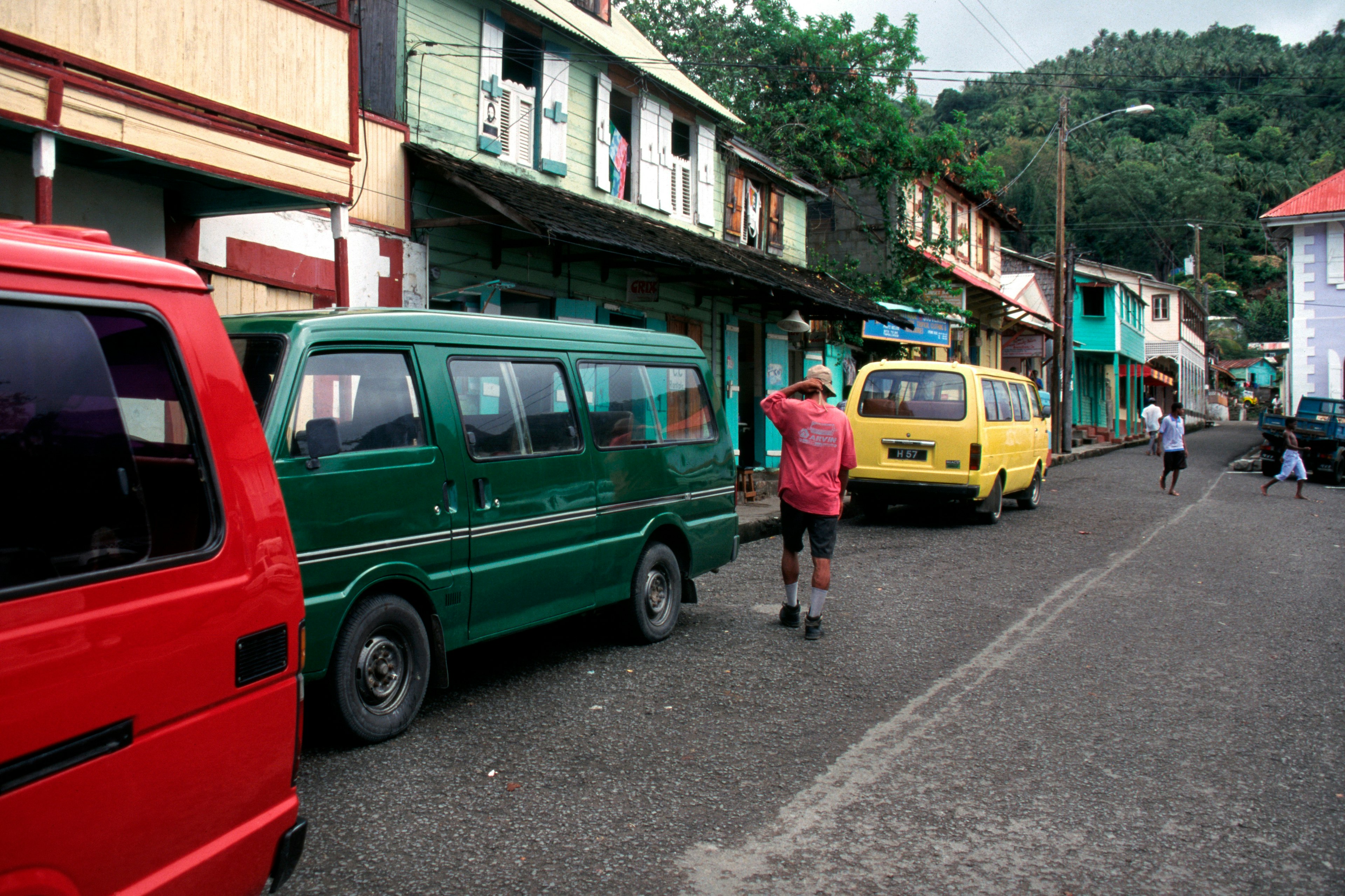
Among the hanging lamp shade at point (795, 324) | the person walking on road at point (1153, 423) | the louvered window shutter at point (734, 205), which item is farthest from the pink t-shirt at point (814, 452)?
the person walking on road at point (1153, 423)

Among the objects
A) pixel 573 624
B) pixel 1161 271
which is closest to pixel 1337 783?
pixel 573 624

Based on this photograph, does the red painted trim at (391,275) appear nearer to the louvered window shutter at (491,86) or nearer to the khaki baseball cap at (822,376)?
the louvered window shutter at (491,86)

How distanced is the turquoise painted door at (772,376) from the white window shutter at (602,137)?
5607mm

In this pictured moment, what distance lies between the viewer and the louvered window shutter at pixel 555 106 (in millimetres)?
13461

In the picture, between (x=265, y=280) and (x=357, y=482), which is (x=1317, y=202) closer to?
(x=265, y=280)

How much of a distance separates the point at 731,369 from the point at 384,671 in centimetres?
1373

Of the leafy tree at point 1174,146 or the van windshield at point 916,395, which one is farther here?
the leafy tree at point 1174,146

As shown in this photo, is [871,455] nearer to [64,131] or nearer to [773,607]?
[773,607]

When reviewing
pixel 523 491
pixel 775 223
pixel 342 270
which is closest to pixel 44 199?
pixel 342 270

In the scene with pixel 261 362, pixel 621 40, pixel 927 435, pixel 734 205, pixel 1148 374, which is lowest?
pixel 927 435

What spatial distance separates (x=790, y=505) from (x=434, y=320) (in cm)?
310

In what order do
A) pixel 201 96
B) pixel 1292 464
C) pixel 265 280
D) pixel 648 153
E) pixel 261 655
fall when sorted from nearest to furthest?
pixel 261 655
pixel 201 96
pixel 265 280
pixel 648 153
pixel 1292 464

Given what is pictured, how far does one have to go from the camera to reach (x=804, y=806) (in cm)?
408

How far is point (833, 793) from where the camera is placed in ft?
13.8
